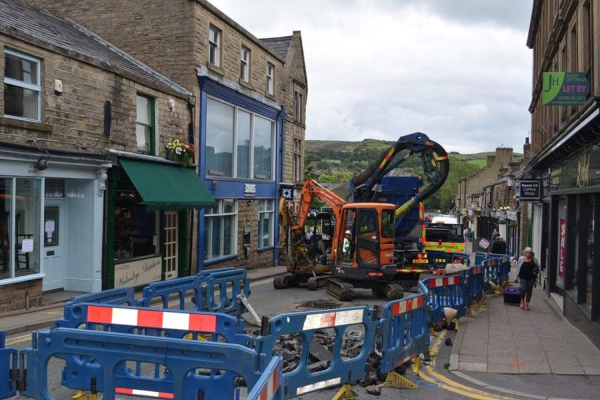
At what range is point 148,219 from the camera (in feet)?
57.9

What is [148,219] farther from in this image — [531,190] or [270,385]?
[270,385]

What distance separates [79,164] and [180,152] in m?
4.37

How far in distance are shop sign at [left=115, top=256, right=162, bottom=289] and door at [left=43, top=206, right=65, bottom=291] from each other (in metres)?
1.41

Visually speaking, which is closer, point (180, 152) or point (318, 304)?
point (318, 304)

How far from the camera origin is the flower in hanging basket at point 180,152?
58.2ft

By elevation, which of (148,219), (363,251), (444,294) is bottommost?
(444,294)

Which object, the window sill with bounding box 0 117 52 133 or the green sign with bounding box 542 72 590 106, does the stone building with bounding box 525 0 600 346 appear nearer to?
the green sign with bounding box 542 72 590 106

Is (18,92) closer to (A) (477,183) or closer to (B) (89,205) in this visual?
(B) (89,205)

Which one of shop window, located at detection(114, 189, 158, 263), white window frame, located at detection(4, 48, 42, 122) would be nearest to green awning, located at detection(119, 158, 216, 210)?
shop window, located at detection(114, 189, 158, 263)

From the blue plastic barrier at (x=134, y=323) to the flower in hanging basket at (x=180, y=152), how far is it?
11.6 m

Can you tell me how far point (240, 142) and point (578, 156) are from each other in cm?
1362

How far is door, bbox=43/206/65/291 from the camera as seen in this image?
14094mm

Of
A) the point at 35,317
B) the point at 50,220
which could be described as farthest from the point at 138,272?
the point at 35,317

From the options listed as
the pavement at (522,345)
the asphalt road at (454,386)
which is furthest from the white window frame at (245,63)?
the asphalt road at (454,386)
